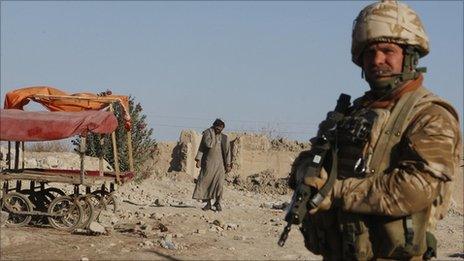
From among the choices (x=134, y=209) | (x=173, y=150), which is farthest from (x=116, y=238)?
(x=173, y=150)

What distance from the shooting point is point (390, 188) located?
2.59m

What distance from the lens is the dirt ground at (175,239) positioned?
28.3ft

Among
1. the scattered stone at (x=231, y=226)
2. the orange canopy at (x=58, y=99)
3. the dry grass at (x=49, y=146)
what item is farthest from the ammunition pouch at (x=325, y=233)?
the dry grass at (x=49, y=146)

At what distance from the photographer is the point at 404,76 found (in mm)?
2797

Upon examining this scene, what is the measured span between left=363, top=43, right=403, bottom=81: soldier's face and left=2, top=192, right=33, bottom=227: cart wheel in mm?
8402

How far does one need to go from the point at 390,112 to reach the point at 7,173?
28.1ft

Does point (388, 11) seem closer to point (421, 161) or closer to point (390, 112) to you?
point (390, 112)

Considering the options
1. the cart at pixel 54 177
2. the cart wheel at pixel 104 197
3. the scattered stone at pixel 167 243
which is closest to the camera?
the scattered stone at pixel 167 243

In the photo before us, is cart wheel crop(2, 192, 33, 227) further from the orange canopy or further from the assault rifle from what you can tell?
the assault rifle

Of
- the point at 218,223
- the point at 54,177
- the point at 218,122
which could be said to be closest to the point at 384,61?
the point at 54,177

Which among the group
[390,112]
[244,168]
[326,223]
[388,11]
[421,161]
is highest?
[388,11]

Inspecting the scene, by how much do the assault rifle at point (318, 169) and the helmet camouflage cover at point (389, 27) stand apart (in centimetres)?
32

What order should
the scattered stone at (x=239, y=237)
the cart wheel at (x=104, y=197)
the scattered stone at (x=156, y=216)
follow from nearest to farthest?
1. the scattered stone at (x=239, y=237)
2. the cart wheel at (x=104, y=197)
3. the scattered stone at (x=156, y=216)

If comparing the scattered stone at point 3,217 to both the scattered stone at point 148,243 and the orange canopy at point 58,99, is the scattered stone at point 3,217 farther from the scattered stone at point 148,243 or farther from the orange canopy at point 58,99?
the scattered stone at point 148,243
